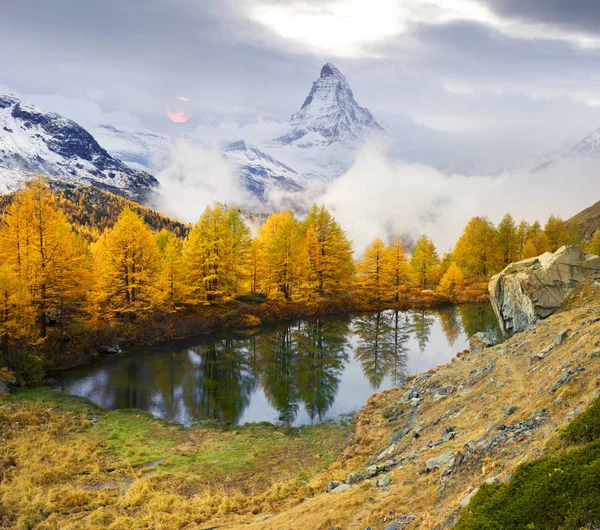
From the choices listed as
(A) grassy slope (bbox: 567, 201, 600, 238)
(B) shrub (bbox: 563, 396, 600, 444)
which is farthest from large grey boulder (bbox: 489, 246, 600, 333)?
(A) grassy slope (bbox: 567, 201, 600, 238)

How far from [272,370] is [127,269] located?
64.1 ft

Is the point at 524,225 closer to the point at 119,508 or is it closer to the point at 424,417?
the point at 424,417

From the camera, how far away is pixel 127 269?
40.9m

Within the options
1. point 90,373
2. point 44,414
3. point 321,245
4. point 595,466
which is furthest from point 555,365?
point 321,245

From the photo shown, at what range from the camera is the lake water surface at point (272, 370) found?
25359 mm

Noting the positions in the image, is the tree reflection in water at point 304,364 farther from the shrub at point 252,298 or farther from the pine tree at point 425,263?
the pine tree at point 425,263

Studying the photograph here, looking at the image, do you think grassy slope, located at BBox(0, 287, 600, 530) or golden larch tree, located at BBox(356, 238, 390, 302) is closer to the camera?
grassy slope, located at BBox(0, 287, 600, 530)

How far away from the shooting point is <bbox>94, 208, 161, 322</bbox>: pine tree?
39.9 metres

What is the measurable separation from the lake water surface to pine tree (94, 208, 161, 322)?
5466mm

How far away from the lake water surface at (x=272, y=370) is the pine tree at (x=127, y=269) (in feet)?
17.9

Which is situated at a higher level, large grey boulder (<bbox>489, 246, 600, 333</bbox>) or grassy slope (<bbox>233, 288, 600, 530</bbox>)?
large grey boulder (<bbox>489, 246, 600, 333</bbox>)

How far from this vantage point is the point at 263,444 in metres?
19.5

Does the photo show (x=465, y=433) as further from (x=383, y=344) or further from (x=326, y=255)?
(x=326, y=255)

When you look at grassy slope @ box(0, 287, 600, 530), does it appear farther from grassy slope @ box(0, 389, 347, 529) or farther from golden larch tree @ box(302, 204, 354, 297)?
golden larch tree @ box(302, 204, 354, 297)
